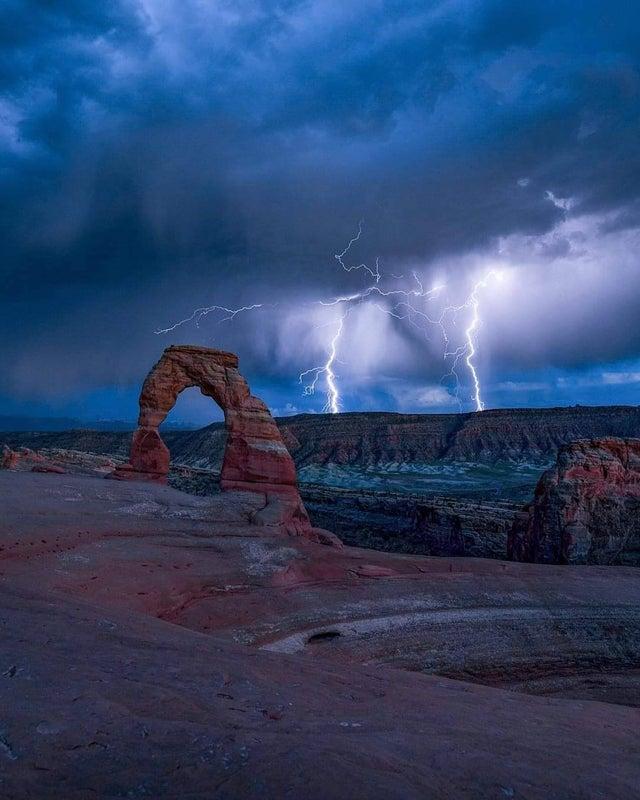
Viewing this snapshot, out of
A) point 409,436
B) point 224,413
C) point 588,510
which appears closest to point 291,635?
point 224,413

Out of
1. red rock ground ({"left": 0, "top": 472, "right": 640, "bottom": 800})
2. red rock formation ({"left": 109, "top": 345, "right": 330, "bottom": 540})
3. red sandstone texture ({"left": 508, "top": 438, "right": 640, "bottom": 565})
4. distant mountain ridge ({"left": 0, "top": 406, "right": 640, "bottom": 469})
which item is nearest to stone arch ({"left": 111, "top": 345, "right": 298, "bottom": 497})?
red rock formation ({"left": 109, "top": 345, "right": 330, "bottom": 540})

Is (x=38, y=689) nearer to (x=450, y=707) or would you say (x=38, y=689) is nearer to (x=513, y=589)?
(x=450, y=707)

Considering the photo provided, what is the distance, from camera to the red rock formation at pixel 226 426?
21.4m

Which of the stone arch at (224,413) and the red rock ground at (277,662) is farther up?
the stone arch at (224,413)

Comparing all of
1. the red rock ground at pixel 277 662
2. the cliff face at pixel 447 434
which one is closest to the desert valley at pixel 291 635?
the red rock ground at pixel 277 662

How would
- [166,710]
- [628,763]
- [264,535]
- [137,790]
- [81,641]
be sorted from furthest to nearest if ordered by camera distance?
[264,535], [81,641], [628,763], [166,710], [137,790]

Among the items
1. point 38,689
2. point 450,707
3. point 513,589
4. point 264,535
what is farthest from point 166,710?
point 513,589

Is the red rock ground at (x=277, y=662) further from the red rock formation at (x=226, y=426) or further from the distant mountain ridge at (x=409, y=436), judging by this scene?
the distant mountain ridge at (x=409, y=436)

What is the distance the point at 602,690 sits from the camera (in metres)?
13.5

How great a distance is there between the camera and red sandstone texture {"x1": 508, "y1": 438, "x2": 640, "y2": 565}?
787 inches

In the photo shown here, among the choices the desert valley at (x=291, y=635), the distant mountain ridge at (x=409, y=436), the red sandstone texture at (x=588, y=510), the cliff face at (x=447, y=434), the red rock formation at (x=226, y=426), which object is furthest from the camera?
the cliff face at (x=447, y=434)

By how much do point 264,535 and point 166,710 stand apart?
10967mm

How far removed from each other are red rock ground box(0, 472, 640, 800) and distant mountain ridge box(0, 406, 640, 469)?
77.1 m

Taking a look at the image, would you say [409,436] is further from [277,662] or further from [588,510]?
[277,662]
